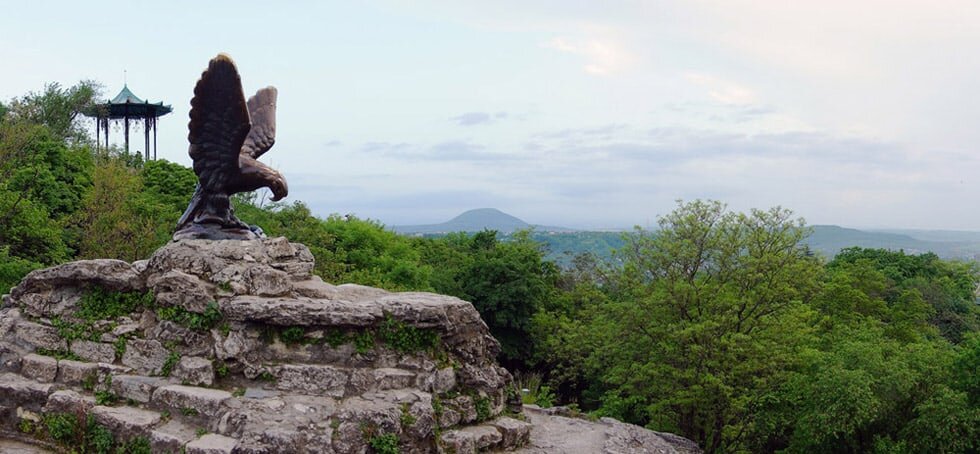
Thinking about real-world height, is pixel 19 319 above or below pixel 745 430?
above

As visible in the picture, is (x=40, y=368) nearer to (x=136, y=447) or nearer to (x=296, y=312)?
(x=136, y=447)

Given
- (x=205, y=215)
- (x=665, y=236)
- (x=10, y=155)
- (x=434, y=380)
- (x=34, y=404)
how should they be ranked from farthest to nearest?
(x=10, y=155), (x=665, y=236), (x=205, y=215), (x=434, y=380), (x=34, y=404)

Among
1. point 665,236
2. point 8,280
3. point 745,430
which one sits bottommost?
point 745,430

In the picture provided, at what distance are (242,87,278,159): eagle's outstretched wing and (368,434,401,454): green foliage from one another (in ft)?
17.8

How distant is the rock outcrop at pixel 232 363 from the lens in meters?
8.37

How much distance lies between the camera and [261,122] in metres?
11.7

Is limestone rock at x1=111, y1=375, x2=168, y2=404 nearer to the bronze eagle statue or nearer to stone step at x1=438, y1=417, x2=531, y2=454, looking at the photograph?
the bronze eagle statue

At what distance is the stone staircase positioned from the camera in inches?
329

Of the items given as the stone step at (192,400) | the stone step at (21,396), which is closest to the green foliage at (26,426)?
the stone step at (21,396)

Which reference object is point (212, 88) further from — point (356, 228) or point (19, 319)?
point (356, 228)

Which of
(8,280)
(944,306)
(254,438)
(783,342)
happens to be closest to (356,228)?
(8,280)

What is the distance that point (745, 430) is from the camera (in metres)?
17.2

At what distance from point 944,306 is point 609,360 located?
23026 millimetres

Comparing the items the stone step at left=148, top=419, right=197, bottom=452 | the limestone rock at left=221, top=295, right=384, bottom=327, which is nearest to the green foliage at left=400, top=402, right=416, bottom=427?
the limestone rock at left=221, top=295, right=384, bottom=327
